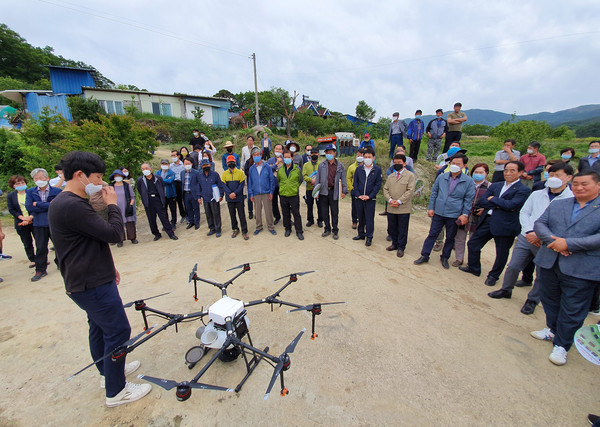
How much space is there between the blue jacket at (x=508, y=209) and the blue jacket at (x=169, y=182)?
6.94 m

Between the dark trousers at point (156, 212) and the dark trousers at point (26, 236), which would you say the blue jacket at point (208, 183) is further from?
the dark trousers at point (26, 236)

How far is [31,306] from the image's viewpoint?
369 centimetres

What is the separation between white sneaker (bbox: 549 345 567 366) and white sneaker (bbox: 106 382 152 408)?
3.97 metres

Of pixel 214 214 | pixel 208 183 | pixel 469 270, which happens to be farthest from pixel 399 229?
pixel 208 183

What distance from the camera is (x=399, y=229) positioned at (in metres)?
5.01

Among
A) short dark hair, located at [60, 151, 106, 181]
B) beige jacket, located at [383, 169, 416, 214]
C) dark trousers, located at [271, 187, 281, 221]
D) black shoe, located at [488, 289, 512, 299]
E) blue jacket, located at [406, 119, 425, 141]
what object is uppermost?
blue jacket, located at [406, 119, 425, 141]

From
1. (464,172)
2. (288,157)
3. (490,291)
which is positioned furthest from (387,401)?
(288,157)

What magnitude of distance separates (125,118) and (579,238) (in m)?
10.2

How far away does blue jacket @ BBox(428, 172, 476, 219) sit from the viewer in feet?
14.0

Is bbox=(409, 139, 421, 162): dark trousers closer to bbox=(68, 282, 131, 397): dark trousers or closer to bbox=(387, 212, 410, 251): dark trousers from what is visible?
bbox=(387, 212, 410, 251): dark trousers

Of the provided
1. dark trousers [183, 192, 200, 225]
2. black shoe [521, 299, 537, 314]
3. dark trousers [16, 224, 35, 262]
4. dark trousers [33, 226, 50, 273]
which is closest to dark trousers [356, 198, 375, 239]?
black shoe [521, 299, 537, 314]

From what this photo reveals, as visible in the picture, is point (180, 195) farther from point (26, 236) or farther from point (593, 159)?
point (593, 159)

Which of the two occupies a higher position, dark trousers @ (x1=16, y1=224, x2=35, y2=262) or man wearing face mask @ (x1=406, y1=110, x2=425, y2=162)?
man wearing face mask @ (x1=406, y1=110, x2=425, y2=162)

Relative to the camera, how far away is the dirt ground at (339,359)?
210 centimetres
